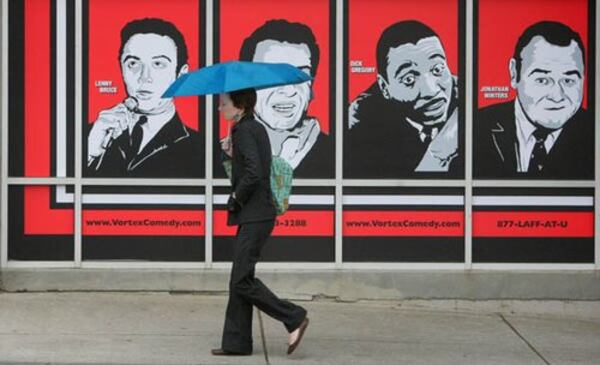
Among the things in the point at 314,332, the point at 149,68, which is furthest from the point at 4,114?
the point at 314,332

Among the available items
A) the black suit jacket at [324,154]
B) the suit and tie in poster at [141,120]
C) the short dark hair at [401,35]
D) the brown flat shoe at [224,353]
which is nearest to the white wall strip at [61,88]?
the suit and tie in poster at [141,120]

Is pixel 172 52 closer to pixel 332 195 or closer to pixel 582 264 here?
pixel 332 195

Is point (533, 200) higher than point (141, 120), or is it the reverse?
point (141, 120)

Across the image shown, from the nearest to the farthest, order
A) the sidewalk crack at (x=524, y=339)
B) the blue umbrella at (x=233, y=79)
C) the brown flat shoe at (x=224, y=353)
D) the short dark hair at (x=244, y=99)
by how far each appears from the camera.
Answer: the blue umbrella at (x=233, y=79)
the short dark hair at (x=244, y=99)
the brown flat shoe at (x=224, y=353)
the sidewalk crack at (x=524, y=339)

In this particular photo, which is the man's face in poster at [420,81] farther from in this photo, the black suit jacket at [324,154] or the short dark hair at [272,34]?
the short dark hair at [272,34]

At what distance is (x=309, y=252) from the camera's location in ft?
28.3

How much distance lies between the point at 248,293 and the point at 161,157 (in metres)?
2.46

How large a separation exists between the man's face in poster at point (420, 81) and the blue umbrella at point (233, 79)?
7.42 ft

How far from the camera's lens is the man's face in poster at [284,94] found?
28.1ft

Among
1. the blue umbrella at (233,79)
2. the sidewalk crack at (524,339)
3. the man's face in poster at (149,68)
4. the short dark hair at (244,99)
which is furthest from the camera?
the man's face in poster at (149,68)

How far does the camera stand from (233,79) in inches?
246

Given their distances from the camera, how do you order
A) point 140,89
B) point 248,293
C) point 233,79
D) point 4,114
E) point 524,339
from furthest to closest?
point 140,89 → point 4,114 → point 524,339 → point 248,293 → point 233,79

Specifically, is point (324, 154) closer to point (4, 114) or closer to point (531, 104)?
point (531, 104)

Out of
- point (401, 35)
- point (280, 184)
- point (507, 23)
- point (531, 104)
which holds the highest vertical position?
point (507, 23)
